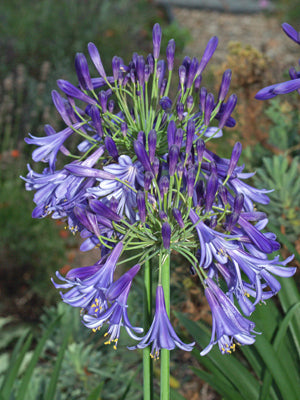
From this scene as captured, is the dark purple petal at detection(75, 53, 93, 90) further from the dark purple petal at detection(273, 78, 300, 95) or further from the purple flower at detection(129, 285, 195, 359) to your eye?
the purple flower at detection(129, 285, 195, 359)

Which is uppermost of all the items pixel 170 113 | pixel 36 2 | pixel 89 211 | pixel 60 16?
pixel 36 2

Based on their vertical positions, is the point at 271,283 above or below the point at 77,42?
below

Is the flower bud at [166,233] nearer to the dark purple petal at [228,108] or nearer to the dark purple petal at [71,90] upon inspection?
the dark purple petal at [228,108]

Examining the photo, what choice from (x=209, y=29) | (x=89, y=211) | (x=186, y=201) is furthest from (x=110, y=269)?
(x=209, y=29)

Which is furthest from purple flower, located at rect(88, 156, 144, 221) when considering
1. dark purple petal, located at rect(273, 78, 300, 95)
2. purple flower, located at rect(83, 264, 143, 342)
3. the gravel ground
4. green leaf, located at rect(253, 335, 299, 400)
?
the gravel ground

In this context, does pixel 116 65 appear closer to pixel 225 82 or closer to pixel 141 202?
pixel 225 82

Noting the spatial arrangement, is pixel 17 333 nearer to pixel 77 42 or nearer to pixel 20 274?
pixel 20 274
